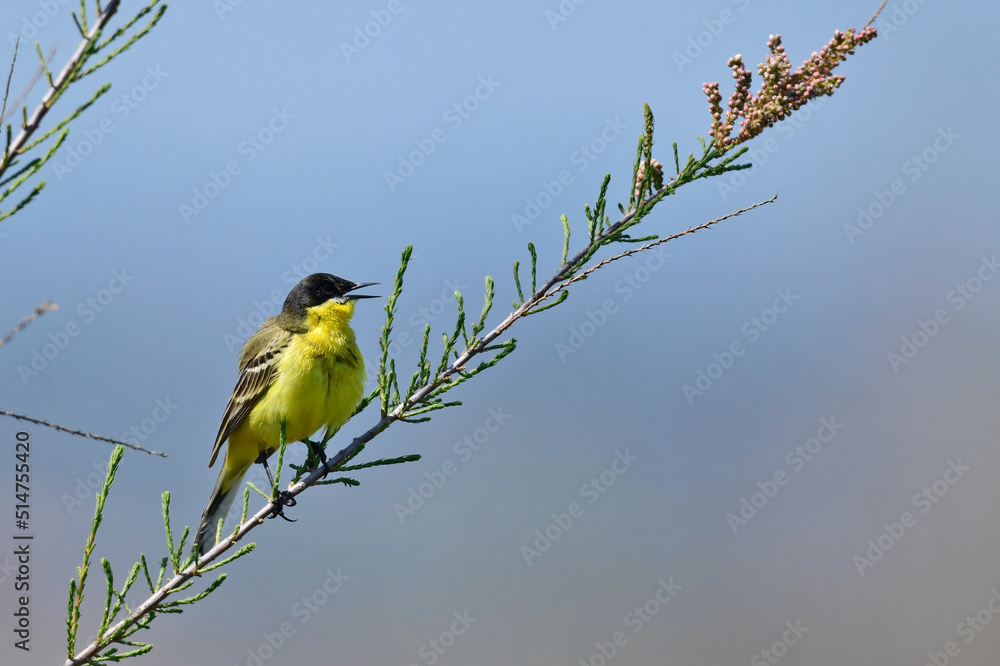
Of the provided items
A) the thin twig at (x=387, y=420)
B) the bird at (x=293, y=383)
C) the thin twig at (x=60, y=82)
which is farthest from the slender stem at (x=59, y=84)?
the bird at (x=293, y=383)

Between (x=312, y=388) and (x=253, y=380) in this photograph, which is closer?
(x=312, y=388)

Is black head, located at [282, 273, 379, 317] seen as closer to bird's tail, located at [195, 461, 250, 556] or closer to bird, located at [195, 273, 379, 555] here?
bird, located at [195, 273, 379, 555]

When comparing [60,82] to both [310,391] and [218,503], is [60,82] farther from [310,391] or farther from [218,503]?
[218,503]

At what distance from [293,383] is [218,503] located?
1.17m

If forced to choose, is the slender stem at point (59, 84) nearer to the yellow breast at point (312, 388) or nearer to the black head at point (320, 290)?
the yellow breast at point (312, 388)

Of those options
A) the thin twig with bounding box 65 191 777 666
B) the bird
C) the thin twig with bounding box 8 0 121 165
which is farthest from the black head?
the thin twig with bounding box 8 0 121 165

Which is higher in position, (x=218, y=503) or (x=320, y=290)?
(x=320, y=290)

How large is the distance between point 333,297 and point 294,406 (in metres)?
1.16

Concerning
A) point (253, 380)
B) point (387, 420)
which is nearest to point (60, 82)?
point (387, 420)

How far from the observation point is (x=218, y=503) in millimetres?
6207

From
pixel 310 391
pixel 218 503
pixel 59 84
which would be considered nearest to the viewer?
pixel 59 84

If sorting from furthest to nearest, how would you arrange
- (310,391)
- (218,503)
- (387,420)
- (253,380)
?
(253,380) < (218,503) < (310,391) < (387,420)

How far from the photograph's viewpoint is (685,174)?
13.1 feet

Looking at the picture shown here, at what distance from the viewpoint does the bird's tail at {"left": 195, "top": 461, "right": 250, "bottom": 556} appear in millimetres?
5777
